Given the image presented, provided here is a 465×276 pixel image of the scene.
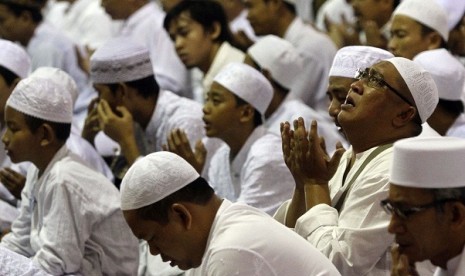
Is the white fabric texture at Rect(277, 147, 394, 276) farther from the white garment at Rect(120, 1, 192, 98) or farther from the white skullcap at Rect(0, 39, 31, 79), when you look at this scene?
the white garment at Rect(120, 1, 192, 98)

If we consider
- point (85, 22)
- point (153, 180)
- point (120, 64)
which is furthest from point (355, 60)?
point (85, 22)

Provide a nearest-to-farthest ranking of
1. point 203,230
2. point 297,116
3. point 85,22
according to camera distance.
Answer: point 203,230
point 297,116
point 85,22

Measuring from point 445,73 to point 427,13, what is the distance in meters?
0.61

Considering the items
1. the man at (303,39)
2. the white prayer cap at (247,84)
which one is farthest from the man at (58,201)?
the man at (303,39)

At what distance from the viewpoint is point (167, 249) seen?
141 inches

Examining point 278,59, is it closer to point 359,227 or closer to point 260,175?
point 260,175

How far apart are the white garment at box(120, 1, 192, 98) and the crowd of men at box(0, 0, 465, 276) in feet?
0.04

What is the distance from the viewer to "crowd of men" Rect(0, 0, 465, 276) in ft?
11.3

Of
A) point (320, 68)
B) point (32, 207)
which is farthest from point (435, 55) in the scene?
point (32, 207)

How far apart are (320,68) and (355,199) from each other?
323cm

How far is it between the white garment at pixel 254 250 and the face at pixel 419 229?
362mm

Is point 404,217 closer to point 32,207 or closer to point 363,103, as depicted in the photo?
point 363,103

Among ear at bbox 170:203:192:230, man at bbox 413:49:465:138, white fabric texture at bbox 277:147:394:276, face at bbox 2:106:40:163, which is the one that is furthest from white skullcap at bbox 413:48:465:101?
ear at bbox 170:203:192:230

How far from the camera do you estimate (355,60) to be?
463 cm
